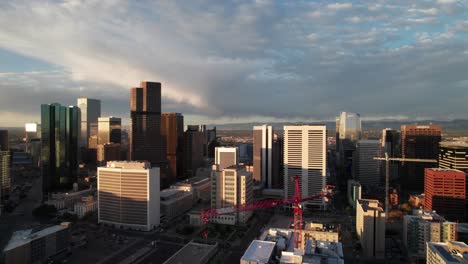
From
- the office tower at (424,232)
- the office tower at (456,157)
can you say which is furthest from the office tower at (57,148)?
the office tower at (456,157)

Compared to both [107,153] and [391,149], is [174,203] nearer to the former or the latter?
[107,153]

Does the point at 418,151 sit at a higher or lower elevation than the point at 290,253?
higher

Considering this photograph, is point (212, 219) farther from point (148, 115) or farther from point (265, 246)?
point (148, 115)

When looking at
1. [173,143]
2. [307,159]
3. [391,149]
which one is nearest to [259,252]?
[307,159]

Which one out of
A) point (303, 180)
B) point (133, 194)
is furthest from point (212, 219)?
point (303, 180)

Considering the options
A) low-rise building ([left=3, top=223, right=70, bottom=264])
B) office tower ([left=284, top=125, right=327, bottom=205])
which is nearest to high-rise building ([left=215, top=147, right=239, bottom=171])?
office tower ([left=284, top=125, right=327, bottom=205])

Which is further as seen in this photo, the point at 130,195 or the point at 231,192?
the point at 231,192

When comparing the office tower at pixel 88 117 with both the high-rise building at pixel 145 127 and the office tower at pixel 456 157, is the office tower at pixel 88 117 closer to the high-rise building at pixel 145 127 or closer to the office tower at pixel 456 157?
the high-rise building at pixel 145 127
